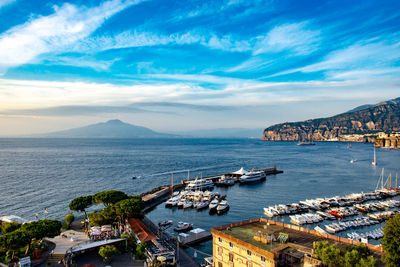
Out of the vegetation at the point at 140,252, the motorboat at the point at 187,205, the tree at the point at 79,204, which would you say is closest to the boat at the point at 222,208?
the motorboat at the point at 187,205

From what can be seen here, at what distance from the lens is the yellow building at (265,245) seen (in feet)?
65.4

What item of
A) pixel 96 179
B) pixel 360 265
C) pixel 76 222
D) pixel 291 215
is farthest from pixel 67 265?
pixel 96 179

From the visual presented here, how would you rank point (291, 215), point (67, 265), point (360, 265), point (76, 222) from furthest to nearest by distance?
point (291, 215) < point (76, 222) < point (67, 265) < point (360, 265)

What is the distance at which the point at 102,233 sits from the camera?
111ft

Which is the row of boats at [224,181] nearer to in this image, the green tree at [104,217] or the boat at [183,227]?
the boat at [183,227]

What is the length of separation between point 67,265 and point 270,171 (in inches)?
3393

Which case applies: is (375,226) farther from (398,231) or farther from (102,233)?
(102,233)

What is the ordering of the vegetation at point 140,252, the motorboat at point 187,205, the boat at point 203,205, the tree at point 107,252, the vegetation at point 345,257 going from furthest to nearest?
the motorboat at point 187,205 < the boat at point 203,205 < the vegetation at point 140,252 < the tree at point 107,252 < the vegetation at point 345,257

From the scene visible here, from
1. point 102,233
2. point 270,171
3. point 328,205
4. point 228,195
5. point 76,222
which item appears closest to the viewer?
point 102,233

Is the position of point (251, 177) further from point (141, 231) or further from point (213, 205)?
point (141, 231)

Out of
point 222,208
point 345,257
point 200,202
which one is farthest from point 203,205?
point 345,257

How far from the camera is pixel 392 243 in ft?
56.5

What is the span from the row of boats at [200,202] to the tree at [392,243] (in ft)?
123

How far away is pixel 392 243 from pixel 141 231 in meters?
26.4
